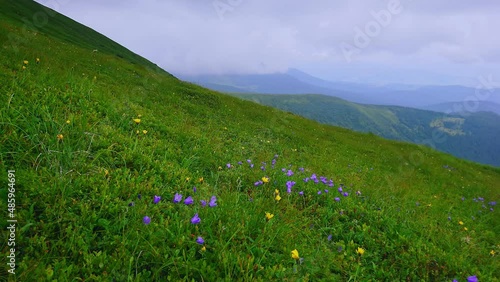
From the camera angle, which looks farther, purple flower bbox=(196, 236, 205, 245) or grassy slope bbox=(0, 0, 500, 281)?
purple flower bbox=(196, 236, 205, 245)

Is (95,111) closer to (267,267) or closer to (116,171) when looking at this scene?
(116,171)

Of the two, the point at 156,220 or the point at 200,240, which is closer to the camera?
the point at 200,240

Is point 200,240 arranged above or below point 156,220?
above

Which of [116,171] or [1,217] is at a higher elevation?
[116,171]

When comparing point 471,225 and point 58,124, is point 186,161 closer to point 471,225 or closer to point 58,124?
point 58,124

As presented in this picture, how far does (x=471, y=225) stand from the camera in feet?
31.2

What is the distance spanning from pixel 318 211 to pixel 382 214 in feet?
4.61

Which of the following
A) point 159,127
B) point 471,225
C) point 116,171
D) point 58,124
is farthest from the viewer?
point 471,225

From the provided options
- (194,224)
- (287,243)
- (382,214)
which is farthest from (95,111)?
(382,214)

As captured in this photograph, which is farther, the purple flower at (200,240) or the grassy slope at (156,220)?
the purple flower at (200,240)

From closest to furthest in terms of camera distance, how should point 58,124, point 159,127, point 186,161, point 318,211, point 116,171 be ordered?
point 116,171
point 58,124
point 318,211
point 186,161
point 159,127

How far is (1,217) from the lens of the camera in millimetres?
2791

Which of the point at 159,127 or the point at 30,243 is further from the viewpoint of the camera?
the point at 159,127

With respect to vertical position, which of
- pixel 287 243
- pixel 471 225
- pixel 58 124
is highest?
pixel 58 124
